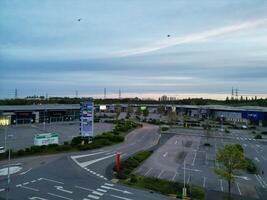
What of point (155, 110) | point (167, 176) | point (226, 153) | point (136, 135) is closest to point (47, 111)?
point (136, 135)

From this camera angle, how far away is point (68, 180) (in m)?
32.7

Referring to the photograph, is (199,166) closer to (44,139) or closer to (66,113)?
(44,139)

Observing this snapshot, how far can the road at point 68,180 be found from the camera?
92.1ft

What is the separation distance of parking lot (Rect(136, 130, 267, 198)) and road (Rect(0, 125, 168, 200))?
5978mm

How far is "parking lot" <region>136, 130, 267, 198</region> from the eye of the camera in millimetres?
33059

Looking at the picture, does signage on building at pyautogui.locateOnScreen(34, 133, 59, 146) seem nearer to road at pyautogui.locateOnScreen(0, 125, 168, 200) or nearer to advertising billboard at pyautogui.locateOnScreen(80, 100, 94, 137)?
advertising billboard at pyautogui.locateOnScreen(80, 100, 94, 137)

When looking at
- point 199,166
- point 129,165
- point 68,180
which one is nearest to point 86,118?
point 129,165

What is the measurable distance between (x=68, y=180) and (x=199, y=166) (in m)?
17.9

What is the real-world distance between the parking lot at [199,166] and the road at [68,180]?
5978mm

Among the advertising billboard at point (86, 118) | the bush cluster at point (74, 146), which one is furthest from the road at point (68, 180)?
the advertising billboard at point (86, 118)

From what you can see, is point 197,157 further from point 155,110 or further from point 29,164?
point 155,110

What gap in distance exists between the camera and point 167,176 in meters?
36.1

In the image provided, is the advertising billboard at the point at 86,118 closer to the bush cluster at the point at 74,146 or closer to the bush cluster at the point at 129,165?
A: the bush cluster at the point at 74,146

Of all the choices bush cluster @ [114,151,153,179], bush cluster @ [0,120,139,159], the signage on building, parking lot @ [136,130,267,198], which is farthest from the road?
the signage on building
